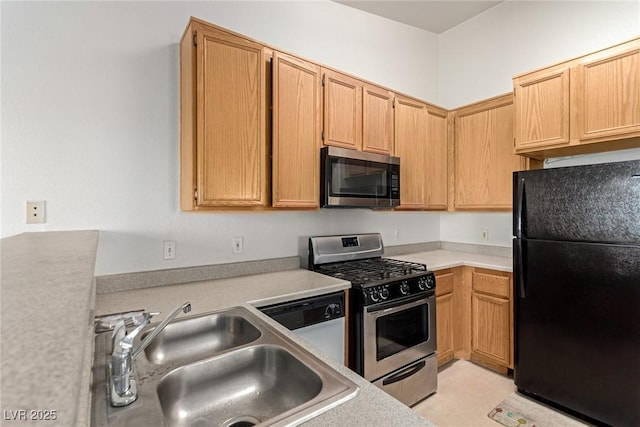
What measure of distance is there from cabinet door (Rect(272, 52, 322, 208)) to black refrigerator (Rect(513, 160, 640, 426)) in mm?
1493

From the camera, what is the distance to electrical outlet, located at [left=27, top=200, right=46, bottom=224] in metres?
1.57

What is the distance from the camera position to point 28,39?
158 cm

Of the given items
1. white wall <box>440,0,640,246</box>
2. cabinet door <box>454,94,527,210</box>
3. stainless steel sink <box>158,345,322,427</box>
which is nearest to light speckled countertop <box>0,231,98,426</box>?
stainless steel sink <box>158,345,322,427</box>

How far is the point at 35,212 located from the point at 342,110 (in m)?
1.90

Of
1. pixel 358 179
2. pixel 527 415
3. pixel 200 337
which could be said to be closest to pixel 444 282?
pixel 527 415

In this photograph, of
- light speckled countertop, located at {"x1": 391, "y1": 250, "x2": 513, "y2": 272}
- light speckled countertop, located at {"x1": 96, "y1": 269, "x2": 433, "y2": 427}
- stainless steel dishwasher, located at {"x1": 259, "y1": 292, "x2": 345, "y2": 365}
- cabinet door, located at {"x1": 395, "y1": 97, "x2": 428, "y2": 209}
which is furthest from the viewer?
cabinet door, located at {"x1": 395, "y1": 97, "x2": 428, "y2": 209}

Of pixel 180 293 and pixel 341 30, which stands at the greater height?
pixel 341 30

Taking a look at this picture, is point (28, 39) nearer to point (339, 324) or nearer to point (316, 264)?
point (316, 264)

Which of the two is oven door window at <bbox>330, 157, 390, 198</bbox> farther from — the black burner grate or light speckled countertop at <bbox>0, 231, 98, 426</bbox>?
light speckled countertop at <bbox>0, 231, 98, 426</bbox>

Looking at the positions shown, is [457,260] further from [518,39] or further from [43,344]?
[43,344]

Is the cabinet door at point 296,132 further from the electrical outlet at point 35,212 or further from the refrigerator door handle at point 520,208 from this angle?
the refrigerator door handle at point 520,208

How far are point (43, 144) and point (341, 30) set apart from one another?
7.80ft

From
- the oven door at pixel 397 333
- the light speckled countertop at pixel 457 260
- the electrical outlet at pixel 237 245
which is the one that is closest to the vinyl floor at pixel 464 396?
the oven door at pixel 397 333

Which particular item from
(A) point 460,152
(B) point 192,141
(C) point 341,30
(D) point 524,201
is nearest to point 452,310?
(D) point 524,201
